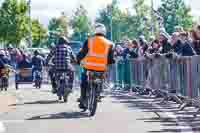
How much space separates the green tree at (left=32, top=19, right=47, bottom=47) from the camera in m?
116

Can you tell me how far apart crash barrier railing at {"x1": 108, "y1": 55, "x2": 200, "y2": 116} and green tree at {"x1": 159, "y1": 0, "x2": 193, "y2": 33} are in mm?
79120

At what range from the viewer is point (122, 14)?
126 m

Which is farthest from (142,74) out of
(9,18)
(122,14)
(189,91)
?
(122,14)

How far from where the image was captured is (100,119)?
49.5 ft

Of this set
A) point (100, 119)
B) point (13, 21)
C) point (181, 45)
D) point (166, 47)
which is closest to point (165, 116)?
point (100, 119)

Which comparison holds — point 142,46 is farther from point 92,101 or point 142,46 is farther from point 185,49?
point 92,101

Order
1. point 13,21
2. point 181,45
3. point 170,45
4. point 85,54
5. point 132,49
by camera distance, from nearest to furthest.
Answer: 1. point 85,54
2. point 181,45
3. point 170,45
4. point 132,49
5. point 13,21

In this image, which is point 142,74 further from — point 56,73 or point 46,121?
point 46,121

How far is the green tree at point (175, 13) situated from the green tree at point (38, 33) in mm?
18755

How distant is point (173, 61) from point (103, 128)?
18.8 ft

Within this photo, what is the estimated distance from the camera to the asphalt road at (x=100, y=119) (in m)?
13.3

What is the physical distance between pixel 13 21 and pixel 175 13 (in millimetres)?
34888

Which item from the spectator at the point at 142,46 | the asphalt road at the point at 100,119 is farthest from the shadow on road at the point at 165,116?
the spectator at the point at 142,46

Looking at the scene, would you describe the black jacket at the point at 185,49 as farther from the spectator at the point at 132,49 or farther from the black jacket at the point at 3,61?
the black jacket at the point at 3,61
